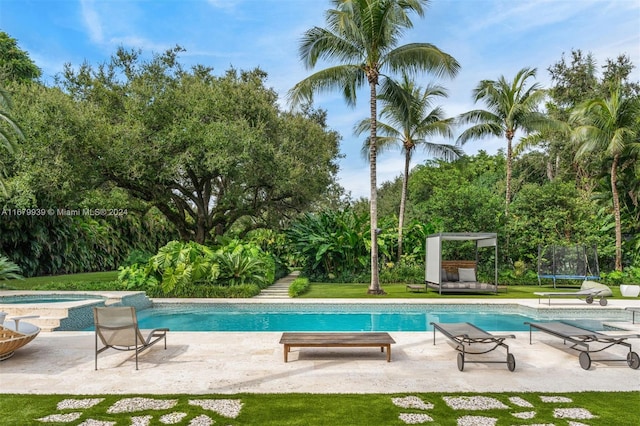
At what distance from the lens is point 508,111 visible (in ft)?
65.8

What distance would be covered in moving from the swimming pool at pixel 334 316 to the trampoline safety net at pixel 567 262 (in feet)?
19.1

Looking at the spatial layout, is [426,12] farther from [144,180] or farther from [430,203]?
[144,180]

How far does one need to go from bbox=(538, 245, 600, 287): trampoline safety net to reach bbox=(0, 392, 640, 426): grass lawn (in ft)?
42.4

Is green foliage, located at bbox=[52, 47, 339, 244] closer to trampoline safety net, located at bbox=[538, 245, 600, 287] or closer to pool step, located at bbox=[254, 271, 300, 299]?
pool step, located at bbox=[254, 271, 300, 299]

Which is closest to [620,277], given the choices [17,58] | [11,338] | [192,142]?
[192,142]

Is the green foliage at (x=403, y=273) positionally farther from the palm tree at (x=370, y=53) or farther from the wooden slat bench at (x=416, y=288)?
the palm tree at (x=370, y=53)

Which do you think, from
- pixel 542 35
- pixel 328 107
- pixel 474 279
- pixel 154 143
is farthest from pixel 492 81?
pixel 154 143

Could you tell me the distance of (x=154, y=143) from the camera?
50.0 feet

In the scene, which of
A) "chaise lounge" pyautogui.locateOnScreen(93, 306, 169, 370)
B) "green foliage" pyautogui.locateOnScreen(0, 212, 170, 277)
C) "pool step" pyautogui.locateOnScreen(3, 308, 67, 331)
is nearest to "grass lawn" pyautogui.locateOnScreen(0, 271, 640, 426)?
"chaise lounge" pyautogui.locateOnScreen(93, 306, 169, 370)

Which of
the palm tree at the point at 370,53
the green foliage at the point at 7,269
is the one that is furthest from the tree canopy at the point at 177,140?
the green foliage at the point at 7,269

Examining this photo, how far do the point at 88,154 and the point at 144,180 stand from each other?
1998mm

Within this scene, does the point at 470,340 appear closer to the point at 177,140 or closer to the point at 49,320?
the point at 49,320

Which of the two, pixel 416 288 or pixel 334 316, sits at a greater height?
pixel 416 288

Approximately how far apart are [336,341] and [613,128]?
1716cm
